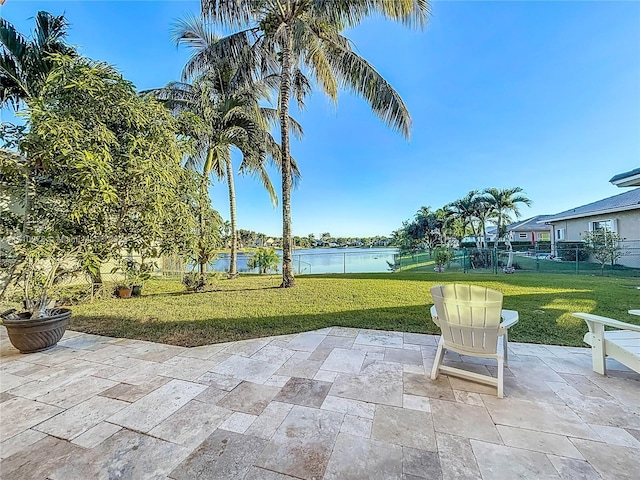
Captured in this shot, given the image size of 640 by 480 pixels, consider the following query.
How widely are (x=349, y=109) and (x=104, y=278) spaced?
10.8 metres

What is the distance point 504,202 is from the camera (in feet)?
48.6

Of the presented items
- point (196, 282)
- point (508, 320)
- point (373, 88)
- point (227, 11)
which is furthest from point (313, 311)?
point (227, 11)

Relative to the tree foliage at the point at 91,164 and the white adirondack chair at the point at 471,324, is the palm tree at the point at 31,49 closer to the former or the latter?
the tree foliage at the point at 91,164

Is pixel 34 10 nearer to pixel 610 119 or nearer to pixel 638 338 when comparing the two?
pixel 638 338

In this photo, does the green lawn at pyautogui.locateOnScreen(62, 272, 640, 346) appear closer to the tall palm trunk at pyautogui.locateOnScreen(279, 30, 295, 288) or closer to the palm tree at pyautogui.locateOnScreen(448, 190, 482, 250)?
the tall palm trunk at pyautogui.locateOnScreen(279, 30, 295, 288)

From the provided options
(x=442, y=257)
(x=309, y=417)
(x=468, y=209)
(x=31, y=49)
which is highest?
(x=31, y=49)

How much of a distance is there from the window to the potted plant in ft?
57.2

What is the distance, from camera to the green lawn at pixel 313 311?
395 centimetres

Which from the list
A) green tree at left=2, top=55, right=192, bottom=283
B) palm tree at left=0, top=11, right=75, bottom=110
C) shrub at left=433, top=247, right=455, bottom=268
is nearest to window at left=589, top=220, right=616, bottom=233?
shrub at left=433, top=247, right=455, bottom=268

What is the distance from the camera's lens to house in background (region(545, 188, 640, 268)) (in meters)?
10.7

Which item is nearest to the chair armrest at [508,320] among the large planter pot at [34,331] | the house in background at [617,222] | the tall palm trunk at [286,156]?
the large planter pot at [34,331]

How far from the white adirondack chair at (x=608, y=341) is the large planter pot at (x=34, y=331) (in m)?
5.83

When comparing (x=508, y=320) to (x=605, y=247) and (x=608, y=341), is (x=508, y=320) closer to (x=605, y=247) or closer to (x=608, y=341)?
(x=608, y=341)

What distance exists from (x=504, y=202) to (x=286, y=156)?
43.8ft
